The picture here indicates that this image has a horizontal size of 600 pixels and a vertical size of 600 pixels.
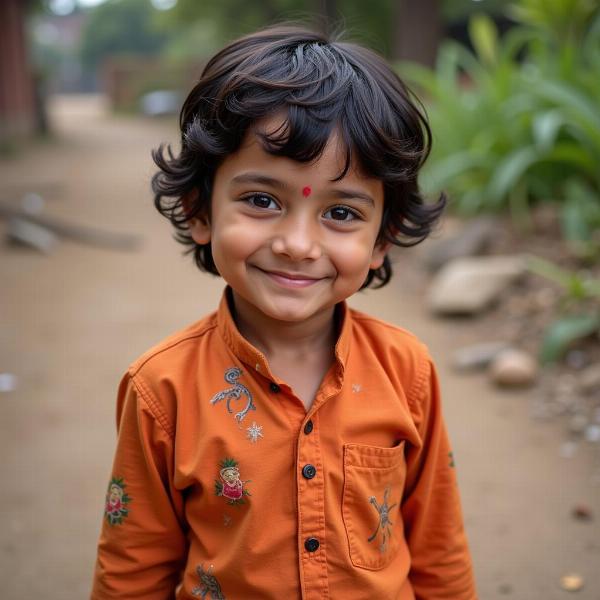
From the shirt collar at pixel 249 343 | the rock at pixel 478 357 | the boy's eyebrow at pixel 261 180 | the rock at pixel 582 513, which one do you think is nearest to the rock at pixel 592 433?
the rock at pixel 582 513

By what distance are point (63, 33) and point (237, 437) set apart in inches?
2642

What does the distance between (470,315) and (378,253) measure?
124 inches

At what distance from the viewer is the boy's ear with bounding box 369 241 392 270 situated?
1.63m

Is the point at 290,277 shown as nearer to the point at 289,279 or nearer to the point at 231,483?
the point at 289,279

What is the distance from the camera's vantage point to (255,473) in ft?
4.58

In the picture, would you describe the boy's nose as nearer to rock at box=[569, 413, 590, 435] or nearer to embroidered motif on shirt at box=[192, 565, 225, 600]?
embroidered motif on shirt at box=[192, 565, 225, 600]

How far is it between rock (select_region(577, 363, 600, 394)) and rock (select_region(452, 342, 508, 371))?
1.68 ft

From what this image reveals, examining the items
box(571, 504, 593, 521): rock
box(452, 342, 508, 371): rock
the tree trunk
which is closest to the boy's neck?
box(571, 504, 593, 521): rock

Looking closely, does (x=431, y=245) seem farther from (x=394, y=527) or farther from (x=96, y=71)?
(x=96, y=71)

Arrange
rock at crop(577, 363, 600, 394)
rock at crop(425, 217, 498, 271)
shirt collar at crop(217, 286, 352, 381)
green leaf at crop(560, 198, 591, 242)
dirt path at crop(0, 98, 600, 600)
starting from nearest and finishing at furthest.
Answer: shirt collar at crop(217, 286, 352, 381) < dirt path at crop(0, 98, 600, 600) < rock at crop(577, 363, 600, 394) < green leaf at crop(560, 198, 591, 242) < rock at crop(425, 217, 498, 271)

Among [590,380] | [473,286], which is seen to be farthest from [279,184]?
[473,286]

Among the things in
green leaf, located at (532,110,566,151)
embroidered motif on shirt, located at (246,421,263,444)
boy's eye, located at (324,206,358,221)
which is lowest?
embroidered motif on shirt, located at (246,421,263,444)

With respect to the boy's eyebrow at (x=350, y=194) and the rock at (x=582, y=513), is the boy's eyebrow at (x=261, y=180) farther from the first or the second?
the rock at (x=582, y=513)

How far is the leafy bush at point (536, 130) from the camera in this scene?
4.76 metres
